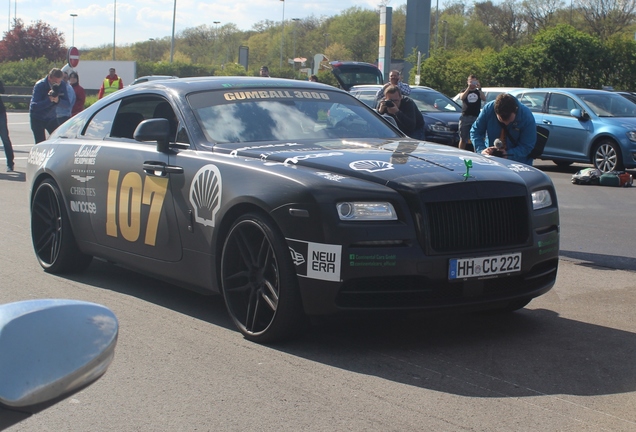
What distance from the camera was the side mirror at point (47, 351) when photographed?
1436 millimetres

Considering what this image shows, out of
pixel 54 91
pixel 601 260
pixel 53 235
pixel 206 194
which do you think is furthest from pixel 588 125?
pixel 206 194

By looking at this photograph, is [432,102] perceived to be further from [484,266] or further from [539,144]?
[484,266]

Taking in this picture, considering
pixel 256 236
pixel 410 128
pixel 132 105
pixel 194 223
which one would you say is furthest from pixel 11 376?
pixel 410 128

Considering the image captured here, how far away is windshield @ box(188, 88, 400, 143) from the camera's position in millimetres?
5984

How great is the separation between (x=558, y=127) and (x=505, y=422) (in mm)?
14463

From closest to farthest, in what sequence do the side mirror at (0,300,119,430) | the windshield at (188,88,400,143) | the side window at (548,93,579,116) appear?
the side mirror at (0,300,119,430), the windshield at (188,88,400,143), the side window at (548,93,579,116)

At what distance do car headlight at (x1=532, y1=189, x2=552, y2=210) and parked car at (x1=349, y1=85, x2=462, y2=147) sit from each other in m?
13.0

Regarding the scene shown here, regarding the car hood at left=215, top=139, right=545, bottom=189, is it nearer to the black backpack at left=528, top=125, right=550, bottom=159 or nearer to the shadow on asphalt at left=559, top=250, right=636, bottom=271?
the black backpack at left=528, top=125, right=550, bottom=159

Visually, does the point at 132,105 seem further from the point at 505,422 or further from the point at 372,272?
the point at 505,422

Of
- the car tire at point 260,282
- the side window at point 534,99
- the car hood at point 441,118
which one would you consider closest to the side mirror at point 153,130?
the car tire at point 260,282

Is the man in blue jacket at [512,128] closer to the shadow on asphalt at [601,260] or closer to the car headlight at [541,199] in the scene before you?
the shadow on asphalt at [601,260]

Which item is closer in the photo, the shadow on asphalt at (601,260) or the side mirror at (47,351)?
the side mirror at (47,351)

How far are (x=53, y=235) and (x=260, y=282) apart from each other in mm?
2664

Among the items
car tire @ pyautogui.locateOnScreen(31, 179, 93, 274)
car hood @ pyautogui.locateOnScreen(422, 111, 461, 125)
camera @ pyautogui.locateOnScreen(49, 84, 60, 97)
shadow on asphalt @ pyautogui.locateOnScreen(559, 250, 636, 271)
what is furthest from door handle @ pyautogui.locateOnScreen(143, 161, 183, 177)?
→ car hood @ pyautogui.locateOnScreen(422, 111, 461, 125)
